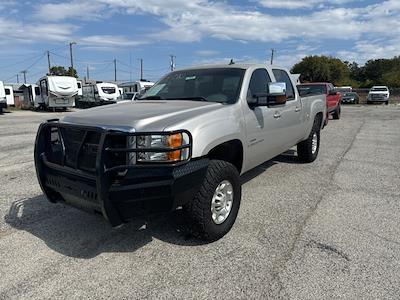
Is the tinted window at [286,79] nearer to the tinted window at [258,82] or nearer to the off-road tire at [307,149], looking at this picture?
the tinted window at [258,82]

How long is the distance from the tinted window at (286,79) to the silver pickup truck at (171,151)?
85cm

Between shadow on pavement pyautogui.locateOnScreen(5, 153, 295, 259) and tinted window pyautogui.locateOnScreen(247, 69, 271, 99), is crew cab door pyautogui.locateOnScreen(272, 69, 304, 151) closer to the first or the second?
tinted window pyautogui.locateOnScreen(247, 69, 271, 99)

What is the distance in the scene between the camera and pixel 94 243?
12.3ft

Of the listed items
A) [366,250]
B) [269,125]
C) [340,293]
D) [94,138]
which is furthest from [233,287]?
[269,125]

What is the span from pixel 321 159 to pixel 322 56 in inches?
2944

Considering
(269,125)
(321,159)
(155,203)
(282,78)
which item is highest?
(282,78)

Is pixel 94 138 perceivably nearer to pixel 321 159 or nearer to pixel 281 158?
pixel 281 158

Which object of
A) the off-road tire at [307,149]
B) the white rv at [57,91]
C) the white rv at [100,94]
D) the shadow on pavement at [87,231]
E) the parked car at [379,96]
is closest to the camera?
the shadow on pavement at [87,231]

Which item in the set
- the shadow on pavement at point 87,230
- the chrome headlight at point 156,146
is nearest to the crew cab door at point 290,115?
the shadow on pavement at point 87,230

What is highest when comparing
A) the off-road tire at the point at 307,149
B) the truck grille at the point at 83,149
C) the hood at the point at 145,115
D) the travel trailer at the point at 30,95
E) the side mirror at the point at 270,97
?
the side mirror at the point at 270,97

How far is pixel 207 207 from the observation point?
354cm

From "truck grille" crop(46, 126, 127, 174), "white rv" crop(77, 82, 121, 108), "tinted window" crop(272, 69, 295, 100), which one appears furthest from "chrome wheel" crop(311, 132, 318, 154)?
"white rv" crop(77, 82, 121, 108)

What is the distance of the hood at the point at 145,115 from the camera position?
10.8 feet

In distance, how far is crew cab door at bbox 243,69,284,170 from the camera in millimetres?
4473
